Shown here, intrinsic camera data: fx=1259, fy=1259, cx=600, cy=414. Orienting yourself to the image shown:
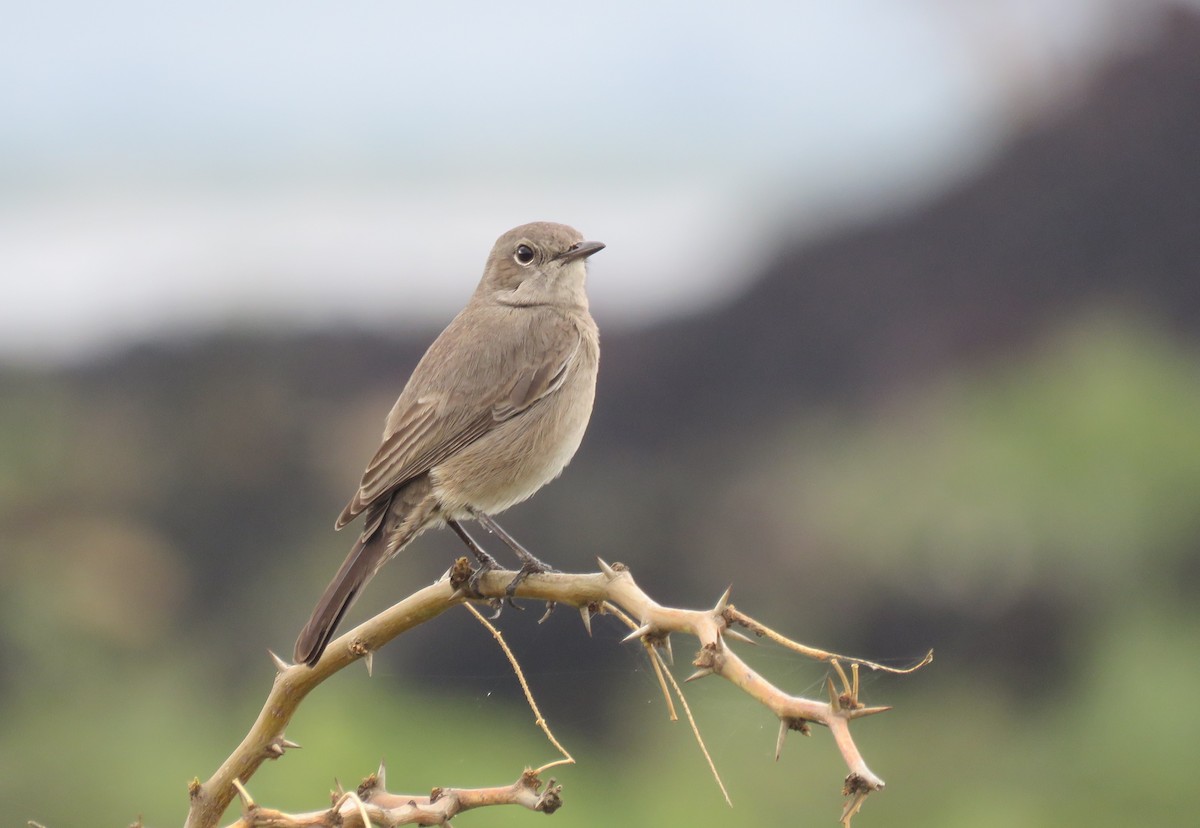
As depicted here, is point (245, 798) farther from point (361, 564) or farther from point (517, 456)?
point (517, 456)

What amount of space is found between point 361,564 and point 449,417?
0.87 metres

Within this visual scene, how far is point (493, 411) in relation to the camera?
4.16 metres

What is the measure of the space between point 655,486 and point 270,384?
128 inches

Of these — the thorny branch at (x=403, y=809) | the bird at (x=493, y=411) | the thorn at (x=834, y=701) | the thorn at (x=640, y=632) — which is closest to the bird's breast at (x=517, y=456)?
the bird at (x=493, y=411)

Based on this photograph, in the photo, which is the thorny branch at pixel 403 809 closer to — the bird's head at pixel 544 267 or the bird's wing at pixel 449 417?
the bird's wing at pixel 449 417

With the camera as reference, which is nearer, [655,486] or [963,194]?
[655,486]

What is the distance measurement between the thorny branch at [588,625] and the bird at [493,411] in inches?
43.1

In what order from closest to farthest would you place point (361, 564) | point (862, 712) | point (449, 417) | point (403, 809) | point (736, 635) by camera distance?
point (862, 712) → point (736, 635) → point (403, 809) → point (361, 564) → point (449, 417)

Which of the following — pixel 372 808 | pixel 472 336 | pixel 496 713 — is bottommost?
pixel 496 713

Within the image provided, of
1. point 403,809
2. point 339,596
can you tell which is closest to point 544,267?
point 339,596

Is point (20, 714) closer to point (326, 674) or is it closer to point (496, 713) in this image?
point (496, 713)

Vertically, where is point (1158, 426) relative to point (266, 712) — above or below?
below

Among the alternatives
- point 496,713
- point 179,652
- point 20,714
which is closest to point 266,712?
point 496,713

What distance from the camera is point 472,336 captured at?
4359mm
